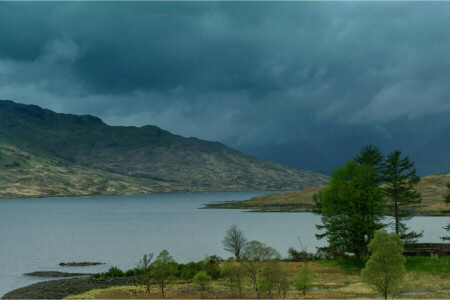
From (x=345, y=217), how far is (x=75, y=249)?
73.7 meters

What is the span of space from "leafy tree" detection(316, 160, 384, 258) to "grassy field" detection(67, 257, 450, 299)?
349 cm

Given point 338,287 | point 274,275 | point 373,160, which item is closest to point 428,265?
point 338,287

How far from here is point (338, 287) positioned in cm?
5172

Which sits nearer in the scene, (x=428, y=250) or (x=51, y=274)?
(x=428, y=250)

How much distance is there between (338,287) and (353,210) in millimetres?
17286

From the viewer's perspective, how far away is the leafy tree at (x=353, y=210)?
6488 cm

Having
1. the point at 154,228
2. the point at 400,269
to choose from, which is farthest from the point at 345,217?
the point at 154,228

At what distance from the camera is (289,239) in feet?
377

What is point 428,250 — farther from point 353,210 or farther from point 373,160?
point 373,160

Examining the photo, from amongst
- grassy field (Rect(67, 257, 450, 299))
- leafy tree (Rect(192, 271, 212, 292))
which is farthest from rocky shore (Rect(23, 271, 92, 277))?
leafy tree (Rect(192, 271, 212, 292))

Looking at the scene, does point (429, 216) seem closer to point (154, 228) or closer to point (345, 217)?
point (154, 228)

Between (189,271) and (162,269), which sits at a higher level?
(162,269)

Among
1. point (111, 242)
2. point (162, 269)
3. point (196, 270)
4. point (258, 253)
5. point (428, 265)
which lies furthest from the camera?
point (111, 242)

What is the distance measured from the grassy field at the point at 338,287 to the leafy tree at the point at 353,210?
3491 mm
